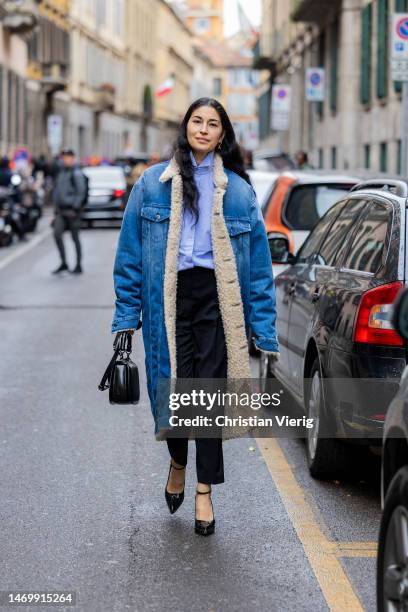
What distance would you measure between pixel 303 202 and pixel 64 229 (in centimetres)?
909

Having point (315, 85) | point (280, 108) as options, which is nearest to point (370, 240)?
point (315, 85)

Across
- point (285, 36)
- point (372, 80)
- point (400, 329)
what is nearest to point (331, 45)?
point (372, 80)

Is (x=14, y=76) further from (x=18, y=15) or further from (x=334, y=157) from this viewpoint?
(x=334, y=157)

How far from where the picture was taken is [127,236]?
601cm

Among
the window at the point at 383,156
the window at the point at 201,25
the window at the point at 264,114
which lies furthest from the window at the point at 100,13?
the window at the point at 201,25

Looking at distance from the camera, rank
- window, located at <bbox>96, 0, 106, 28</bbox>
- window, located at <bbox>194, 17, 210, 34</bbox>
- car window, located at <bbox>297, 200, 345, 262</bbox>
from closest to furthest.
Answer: car window, located at <bbox>297, 200, 345, 262</bbox> → window, located at <bbox>96, 0, 106, 28</bbox> → window, located at <bbox>194, 17, 210, 34</bbox>

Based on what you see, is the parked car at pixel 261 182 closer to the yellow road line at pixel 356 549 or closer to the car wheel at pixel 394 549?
the yellow road line at pixel 356 549

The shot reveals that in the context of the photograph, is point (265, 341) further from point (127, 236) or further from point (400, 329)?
point (400, 329)

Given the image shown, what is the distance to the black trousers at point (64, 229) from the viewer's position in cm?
2102

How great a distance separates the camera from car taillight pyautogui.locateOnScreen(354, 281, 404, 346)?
20.7ft

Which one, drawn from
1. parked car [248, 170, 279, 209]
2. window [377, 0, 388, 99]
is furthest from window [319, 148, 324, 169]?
parked car [248, 170, 279, 209]

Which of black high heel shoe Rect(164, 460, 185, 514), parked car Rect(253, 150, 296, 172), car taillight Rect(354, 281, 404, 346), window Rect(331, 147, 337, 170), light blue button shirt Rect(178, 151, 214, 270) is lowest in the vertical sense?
black high heel shoe Rect(164, 460, 185, 514)

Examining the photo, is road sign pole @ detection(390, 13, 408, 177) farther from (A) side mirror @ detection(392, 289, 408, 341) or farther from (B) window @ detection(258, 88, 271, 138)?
(B) window @ detection(258, 88, 271, 138)

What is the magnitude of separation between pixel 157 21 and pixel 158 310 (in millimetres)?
102601
